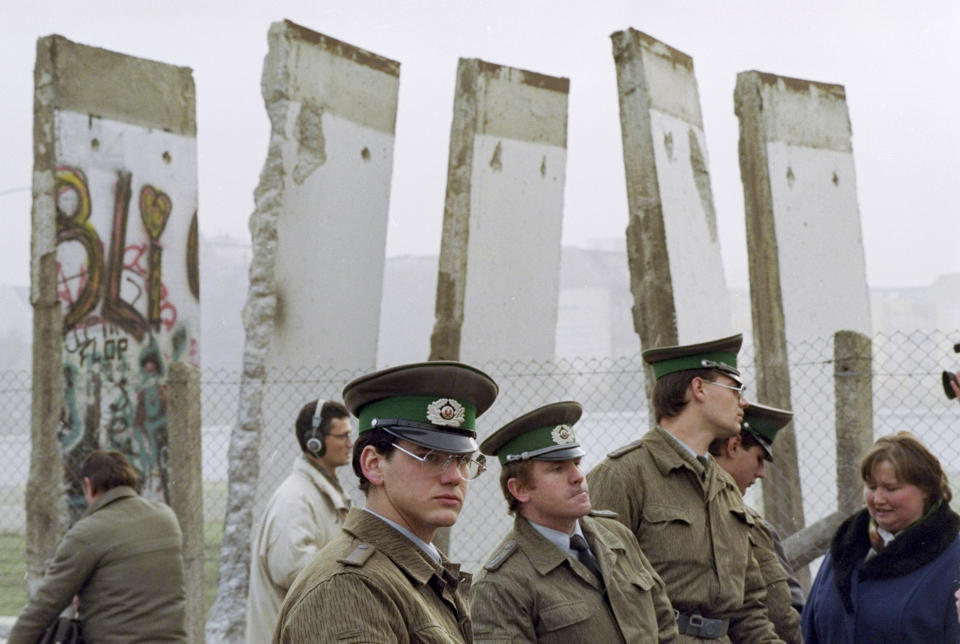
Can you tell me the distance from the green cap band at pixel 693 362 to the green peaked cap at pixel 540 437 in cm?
69

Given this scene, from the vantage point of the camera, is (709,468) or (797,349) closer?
(709,468)

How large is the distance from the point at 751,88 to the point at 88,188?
14.8ft

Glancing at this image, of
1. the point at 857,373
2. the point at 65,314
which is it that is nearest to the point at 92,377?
the point at 65,314

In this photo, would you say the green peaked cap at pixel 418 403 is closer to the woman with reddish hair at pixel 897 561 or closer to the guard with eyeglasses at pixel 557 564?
the guard with eyeglasses at pixel 557 564

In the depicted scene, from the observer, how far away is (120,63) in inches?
317

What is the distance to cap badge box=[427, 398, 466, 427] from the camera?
2578 mm

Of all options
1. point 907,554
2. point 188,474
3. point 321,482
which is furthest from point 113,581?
point 907,554

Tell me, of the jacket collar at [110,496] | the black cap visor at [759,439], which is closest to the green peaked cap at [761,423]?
the black cap visor at [759,439]

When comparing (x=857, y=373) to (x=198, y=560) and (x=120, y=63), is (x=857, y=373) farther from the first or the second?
(x=120, y=63)

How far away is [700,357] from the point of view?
408 cm

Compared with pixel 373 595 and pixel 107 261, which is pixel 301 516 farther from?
pixel 107 261

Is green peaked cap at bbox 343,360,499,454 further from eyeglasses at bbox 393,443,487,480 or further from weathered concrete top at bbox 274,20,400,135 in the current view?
weathered concrete top at bbox 274,20,400,135

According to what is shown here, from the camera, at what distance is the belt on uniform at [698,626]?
149 inches

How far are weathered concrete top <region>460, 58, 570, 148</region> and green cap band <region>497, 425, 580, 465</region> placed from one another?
5.20 m
